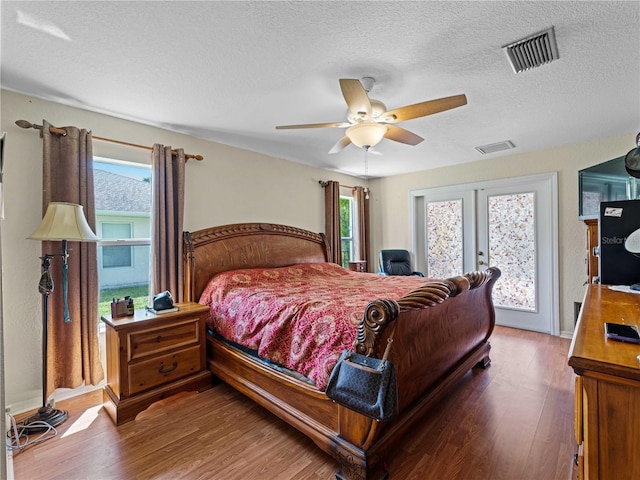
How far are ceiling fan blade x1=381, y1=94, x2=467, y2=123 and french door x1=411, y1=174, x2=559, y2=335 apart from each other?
9.47 ft

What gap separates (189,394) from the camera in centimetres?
257

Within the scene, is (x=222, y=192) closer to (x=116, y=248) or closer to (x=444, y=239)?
(x=116, y=248)

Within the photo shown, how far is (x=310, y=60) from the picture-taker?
194cm

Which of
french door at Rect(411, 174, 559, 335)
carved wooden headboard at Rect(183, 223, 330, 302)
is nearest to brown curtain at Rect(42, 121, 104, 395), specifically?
carved wooden headboard at Rect(183, 223, 330, 302)

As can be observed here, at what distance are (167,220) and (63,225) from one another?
35.3 inches

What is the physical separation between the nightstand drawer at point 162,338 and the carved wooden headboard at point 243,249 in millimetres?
540

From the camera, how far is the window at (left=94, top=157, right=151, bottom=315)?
2.78 m

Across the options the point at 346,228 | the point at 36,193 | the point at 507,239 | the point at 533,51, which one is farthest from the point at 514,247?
the point at 36,193

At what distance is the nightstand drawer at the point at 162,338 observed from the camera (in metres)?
2.26

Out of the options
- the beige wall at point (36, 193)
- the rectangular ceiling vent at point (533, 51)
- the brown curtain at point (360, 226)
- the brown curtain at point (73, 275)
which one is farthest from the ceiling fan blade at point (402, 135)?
the brown curtain at point (360, 226)

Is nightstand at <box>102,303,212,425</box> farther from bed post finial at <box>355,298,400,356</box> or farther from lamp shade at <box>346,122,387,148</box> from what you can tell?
lamp shade at <box>346,122,387,148</box>

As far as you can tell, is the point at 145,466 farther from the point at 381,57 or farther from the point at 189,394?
the point at 381,57

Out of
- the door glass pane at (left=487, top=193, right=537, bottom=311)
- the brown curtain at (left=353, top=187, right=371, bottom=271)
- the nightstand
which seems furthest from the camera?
the brown curtain at (left=353, top=187, right=371, bottom=271)

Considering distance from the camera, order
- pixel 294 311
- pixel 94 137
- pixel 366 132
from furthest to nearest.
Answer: pixel 94 137 → pixel 366 132 → pixel 294 311
